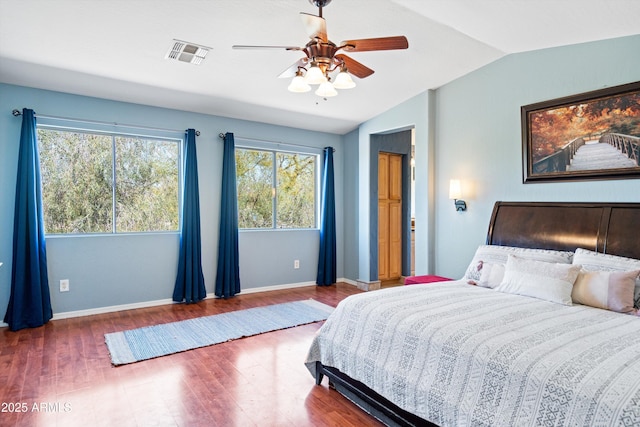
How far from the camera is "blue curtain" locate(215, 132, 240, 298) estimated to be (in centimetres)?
499

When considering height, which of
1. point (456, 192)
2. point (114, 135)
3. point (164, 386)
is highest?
point (114, 135)

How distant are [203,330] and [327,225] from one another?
8.92 ft

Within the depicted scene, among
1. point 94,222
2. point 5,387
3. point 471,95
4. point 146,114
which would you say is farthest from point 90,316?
point 471,95

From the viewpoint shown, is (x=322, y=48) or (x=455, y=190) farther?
(x=455, y=190)

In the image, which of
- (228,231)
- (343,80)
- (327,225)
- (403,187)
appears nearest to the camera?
(343,80)

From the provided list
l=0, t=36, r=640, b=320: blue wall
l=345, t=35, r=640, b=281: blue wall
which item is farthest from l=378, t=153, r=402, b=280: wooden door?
l=345, t=35, r=640, b=281: blue wall

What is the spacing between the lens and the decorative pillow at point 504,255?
3102 mm

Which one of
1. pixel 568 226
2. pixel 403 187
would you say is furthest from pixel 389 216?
pixel 568 226

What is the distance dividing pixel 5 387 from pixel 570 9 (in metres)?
4.78

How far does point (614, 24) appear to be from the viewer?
9.39ft

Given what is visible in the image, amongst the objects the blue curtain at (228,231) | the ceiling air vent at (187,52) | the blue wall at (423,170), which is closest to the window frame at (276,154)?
the blue wall at (423,170)

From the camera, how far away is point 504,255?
3.37m

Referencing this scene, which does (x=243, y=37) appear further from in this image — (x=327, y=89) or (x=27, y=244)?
(x=27, y=244)

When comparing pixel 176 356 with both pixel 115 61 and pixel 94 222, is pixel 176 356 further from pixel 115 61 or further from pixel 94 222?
pixel 115 61
